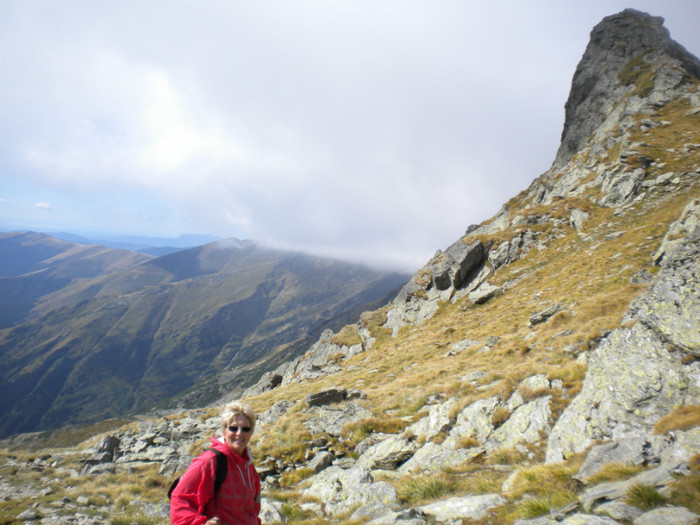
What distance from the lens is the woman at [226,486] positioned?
472 cm

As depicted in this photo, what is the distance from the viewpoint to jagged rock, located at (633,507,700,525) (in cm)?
455

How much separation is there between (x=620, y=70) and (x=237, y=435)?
119m

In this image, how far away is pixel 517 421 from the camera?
11.3m

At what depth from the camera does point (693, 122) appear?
52.1 m

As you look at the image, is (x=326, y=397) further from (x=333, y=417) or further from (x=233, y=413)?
(x=233, y=413)

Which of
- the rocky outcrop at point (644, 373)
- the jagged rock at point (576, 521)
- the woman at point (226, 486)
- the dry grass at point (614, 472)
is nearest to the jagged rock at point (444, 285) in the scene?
the rocky outcrop at point (644, 373)

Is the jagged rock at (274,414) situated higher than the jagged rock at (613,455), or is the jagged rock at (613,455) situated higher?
the jagged rock at (613,455)

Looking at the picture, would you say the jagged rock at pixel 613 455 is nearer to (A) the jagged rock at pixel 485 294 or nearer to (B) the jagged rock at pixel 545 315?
(B) the jagged rock at pixel 545 315

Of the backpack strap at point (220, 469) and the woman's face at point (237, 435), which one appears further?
the woman's face at point (237, 435)

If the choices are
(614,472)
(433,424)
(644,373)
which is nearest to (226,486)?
(614,472)

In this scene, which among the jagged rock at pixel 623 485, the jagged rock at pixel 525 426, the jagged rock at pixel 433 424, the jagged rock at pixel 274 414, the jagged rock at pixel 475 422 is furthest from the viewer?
the jagged rock at pixel 274 414

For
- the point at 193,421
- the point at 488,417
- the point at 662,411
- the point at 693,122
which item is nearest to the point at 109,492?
the point at 193,421

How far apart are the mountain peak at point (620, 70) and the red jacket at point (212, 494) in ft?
309

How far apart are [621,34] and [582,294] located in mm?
109113
